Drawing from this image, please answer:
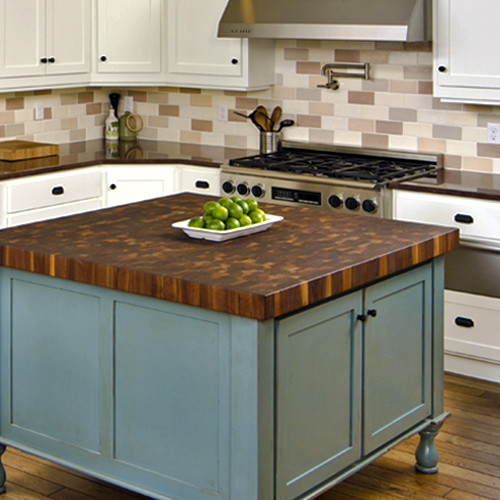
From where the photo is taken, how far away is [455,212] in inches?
171

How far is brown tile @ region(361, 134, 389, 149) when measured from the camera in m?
5.21

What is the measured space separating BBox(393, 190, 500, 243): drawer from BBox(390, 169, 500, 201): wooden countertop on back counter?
26 millimetres

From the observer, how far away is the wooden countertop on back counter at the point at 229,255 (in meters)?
2.58

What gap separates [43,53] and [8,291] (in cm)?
258

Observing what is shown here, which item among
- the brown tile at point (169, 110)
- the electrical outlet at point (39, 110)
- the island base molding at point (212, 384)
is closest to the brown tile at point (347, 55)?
the brown tile at point (169, 110)

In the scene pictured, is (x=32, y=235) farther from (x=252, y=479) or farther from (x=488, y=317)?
(x=488, y=317)

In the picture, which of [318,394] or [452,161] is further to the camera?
[452,161]

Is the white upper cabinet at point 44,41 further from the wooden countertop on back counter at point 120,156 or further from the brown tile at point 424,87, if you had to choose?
the brown tile at point 424,87

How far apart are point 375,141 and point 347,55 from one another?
52cm

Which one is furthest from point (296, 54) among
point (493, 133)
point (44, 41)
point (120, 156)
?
point (44, 41)

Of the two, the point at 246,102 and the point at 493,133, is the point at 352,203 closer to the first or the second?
the point at 493,133

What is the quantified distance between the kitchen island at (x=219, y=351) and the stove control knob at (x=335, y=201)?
1.26m

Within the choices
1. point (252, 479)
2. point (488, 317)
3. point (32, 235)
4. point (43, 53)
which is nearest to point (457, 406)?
point (488, 317)

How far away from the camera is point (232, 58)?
5.35 metres
